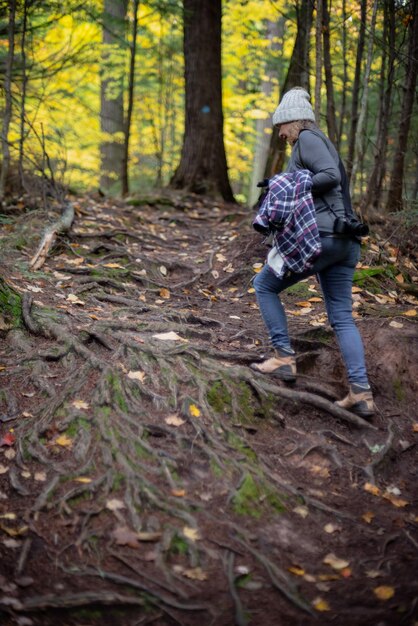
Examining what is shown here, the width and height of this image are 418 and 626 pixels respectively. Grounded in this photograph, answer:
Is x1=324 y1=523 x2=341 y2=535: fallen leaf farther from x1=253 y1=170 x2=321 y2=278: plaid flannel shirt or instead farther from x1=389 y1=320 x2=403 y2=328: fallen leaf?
x1=389 y1=320 x2=403 y2=328: fallen leaf

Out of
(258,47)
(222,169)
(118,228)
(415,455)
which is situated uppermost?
(258,47)

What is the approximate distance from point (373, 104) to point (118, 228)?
38.1ft

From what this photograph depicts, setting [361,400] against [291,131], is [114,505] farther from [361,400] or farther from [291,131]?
[291,131]

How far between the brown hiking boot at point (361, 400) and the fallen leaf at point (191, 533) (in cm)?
168

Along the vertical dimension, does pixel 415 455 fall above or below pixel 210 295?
below

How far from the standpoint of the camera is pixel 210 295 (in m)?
6.57

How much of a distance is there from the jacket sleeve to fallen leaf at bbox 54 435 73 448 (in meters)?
2.44

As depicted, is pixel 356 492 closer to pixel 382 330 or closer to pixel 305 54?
pixel 382 330

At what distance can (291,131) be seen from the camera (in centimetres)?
389

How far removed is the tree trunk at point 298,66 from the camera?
9.70 m

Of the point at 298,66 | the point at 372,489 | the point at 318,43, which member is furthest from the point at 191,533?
the point at 298,66

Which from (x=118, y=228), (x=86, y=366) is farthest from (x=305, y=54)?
(x=86, y=366)

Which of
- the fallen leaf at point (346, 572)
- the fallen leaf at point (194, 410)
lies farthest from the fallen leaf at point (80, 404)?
the fallen leaf at point (346, 572)

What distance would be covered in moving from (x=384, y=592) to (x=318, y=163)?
2702 mm
